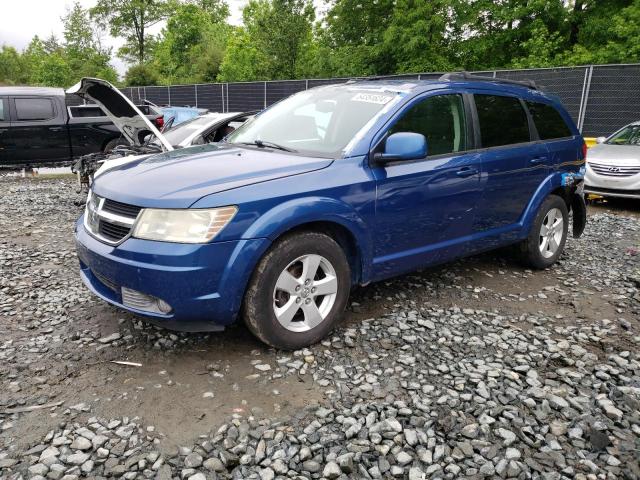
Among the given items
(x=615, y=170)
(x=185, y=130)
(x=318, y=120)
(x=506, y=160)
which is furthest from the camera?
(x=615, y=170)

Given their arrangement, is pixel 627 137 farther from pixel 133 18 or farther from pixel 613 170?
pixel 133 18

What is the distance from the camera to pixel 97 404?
8.88 ft

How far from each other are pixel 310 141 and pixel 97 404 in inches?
89.3

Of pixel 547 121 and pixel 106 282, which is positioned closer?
pixel 106 282

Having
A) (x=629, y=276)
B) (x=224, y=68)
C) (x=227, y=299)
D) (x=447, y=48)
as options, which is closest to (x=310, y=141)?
(x=227, y=299)

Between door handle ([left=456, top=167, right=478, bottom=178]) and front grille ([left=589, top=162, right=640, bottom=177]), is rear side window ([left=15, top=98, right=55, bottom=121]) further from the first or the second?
front grille ([left=589, top=162, right=640, bottom=177])

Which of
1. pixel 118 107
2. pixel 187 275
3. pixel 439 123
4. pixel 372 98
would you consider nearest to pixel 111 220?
pixel 187 275

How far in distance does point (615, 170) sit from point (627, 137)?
1.37 m

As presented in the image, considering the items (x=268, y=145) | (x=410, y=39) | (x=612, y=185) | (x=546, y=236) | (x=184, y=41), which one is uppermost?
(x=184, y=41)

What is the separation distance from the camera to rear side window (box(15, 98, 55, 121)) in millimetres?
10242

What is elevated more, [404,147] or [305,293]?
[404,147]

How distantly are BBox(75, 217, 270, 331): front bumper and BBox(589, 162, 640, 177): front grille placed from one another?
789 centimetres

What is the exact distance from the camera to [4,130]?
998 centimetres

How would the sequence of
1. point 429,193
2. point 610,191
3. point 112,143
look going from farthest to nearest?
point 112,143, point 610,191, point 429,193
